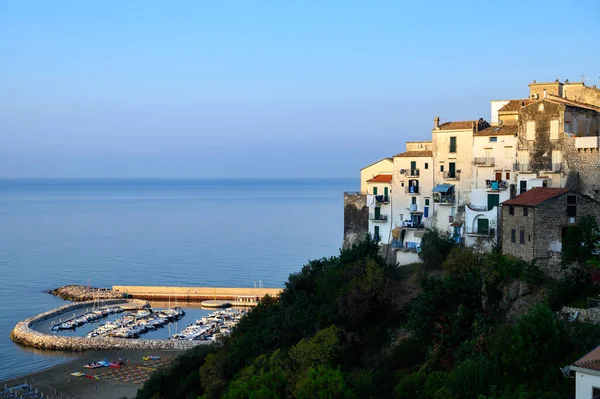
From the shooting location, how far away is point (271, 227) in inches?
5113

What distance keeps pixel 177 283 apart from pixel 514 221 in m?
53.5

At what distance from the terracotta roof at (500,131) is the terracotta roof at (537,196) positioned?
4.08 m

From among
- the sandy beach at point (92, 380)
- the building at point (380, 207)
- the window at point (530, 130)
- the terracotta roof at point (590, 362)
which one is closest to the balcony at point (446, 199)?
the building at point (380, 207)

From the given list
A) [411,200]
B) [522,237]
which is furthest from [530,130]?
[411,200]

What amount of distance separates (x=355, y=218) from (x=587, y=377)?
21917 mm

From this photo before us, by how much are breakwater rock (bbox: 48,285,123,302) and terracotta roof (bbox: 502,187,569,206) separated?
49148 mm

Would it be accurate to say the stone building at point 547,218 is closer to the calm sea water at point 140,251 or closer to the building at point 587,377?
the building at point 587,377

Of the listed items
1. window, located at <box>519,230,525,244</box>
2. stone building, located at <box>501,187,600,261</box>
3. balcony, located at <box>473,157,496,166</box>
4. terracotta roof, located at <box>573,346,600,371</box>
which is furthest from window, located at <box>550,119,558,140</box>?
terracotta roof, located at <box>573,346,600,371</box>

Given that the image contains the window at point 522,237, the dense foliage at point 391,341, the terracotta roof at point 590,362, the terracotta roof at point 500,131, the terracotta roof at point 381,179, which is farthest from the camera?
the terracotta roof at point 381,179

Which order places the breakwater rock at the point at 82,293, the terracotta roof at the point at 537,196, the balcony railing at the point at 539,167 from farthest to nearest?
1. the breakwater rock at the point at 82,293
2. the balcony railing at the point at 539,167
3. the terracotta roof at the point at 537,196

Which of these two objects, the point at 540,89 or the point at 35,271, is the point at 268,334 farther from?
the point at 35,271

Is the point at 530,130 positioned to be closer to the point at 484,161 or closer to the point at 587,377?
the point at 484,161

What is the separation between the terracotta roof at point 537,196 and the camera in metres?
25.6

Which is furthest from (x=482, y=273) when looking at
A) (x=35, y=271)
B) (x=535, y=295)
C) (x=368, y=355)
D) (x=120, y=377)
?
(x=35, y=271)
